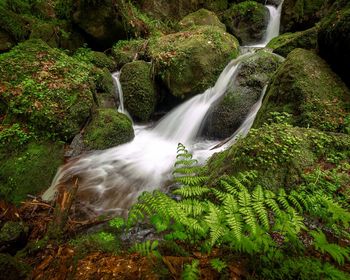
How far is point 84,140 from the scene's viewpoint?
5.99m

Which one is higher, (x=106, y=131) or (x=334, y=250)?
(x=334, y=250)

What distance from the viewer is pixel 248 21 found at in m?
13.9

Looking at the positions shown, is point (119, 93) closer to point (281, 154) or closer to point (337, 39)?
point (337, 39)

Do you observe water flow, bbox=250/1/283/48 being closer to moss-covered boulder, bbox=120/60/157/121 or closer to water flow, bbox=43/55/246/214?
water flow, bbox=43/55/246/214

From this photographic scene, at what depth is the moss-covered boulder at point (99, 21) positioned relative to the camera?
30.7ft

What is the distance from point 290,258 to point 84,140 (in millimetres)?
5395

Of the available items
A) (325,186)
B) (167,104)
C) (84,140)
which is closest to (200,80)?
(167,104)

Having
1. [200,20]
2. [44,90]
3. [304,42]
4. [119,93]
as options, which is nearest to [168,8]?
[200,20]

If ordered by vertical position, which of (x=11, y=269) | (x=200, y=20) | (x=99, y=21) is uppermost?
(x=99, y=21)

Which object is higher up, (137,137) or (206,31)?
(206,31)

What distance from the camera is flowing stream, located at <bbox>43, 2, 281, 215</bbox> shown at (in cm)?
447

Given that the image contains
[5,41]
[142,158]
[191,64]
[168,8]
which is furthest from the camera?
[168,8]

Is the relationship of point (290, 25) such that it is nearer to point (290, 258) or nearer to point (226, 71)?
point (226, 71)

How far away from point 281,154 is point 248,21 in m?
13.5
